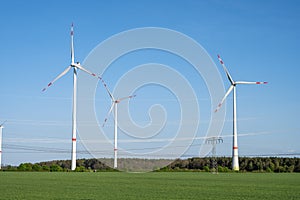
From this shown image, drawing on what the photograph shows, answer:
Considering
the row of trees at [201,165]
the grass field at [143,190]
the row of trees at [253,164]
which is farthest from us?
the row of trees at [253,164]

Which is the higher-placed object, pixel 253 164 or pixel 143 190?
pixel 143 190

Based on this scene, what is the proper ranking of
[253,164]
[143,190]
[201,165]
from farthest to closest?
[253,164] → [201,165] → [143,190]

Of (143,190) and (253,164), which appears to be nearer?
(143,190)

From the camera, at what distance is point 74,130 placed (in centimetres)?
6950

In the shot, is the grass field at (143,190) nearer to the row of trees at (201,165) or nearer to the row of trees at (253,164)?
the row of trees at (201,165)

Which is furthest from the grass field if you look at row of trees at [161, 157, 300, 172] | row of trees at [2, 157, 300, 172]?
row of trees at [161, 157, 300, 172]

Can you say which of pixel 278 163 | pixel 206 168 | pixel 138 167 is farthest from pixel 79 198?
pixel 278 163

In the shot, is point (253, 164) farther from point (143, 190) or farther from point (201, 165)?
point (143, 190)

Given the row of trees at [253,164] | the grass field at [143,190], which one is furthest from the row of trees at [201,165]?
the grass field at [143,190]

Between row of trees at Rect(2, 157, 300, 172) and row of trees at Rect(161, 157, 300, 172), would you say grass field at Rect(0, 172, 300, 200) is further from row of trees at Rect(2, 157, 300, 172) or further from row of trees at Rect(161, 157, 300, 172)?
row of trees at Rect(161, 157, 300, 172)

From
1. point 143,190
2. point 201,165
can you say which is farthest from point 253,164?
point 143,190

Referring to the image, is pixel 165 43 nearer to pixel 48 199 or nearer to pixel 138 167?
pixel 138 167

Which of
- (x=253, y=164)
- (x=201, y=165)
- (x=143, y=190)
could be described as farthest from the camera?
(x=253, y=164)

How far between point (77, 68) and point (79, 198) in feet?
184
